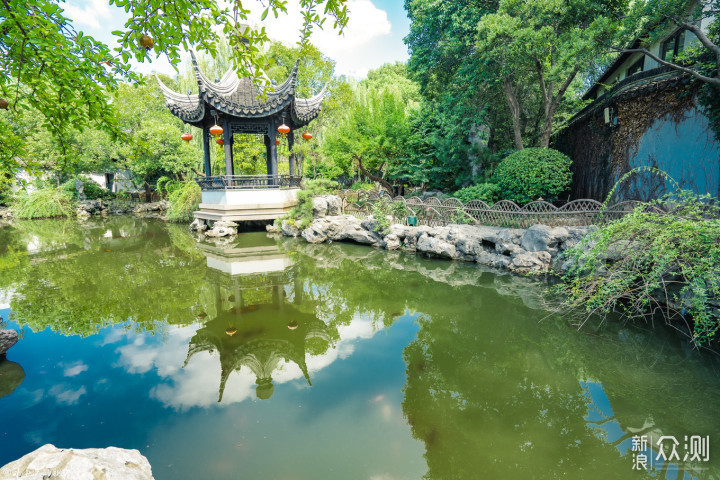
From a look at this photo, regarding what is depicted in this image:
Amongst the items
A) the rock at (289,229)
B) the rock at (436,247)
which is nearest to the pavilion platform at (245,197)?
the rock at (289,229)

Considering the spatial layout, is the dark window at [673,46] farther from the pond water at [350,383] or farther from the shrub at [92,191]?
the shrub at [92,191]

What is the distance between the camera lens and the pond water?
2256 millimetres

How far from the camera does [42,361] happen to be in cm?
344

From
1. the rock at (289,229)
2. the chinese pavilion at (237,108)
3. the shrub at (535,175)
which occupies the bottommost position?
the rock at (289,229)

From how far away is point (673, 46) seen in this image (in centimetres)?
807

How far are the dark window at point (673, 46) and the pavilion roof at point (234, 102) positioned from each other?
363 inches

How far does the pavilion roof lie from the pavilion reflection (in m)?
5.64

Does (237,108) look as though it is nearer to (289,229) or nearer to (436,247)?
(289,229)

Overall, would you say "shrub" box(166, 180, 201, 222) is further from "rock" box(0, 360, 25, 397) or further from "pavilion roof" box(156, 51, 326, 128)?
"rock" box(0, 360, 25, 397)

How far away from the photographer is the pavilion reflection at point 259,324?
11.0 feet

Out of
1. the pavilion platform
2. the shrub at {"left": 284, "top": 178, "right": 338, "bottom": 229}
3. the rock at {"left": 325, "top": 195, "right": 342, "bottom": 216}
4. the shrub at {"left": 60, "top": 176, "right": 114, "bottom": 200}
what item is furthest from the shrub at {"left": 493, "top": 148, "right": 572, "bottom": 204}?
the shrub at {"left": 60, "top": 176, "right": 114, "bottom": 200}

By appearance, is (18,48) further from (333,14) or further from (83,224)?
(83,224)

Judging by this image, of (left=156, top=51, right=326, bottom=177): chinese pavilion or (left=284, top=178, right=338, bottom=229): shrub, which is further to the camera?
(left=284, top=178, right=338, bottom=229): shrub

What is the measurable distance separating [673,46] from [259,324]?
11.1 m
